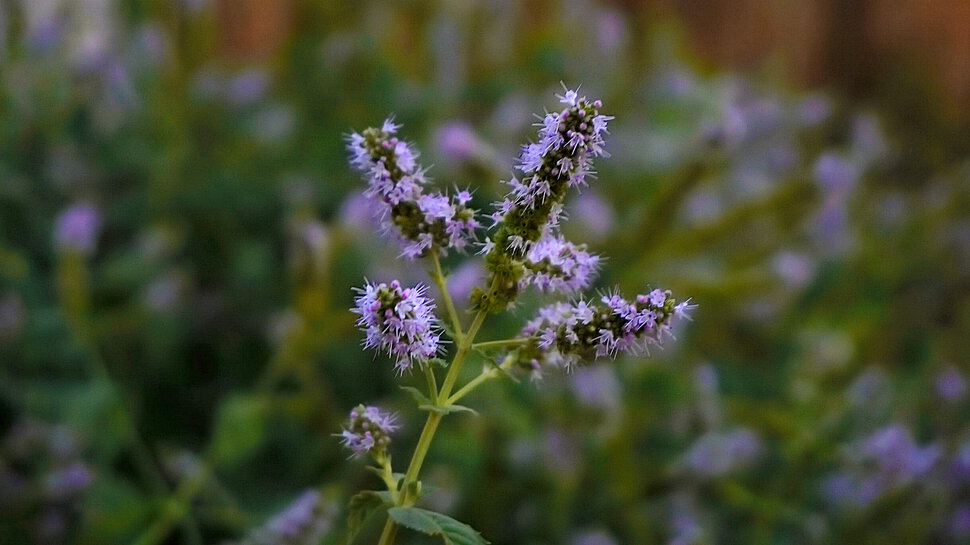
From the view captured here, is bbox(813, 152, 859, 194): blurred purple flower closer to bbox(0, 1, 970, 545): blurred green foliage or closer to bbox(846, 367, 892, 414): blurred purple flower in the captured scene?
bbox(0, 1, 970, 545): blurred green foliage

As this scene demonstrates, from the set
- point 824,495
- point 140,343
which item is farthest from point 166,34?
point 824,495

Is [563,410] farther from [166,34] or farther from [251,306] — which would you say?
[166,34]

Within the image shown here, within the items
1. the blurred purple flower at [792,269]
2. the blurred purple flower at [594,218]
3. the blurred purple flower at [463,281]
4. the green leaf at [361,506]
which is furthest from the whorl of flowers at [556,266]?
the blurred purple flower at [792,269]

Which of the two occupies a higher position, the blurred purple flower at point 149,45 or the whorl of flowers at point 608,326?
the blurred purple flower at point 149,45

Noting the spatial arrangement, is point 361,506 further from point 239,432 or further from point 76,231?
point 76,231

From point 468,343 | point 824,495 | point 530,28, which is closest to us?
point 468,343

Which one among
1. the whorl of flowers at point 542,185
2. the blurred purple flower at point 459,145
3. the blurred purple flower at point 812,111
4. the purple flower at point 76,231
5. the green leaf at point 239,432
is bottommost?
the whorl of flowers at point 542,185

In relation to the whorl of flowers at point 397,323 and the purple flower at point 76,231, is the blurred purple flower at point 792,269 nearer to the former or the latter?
the purple flower at point 76,231

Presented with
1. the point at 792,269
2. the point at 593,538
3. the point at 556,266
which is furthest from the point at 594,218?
the point at 556,266
